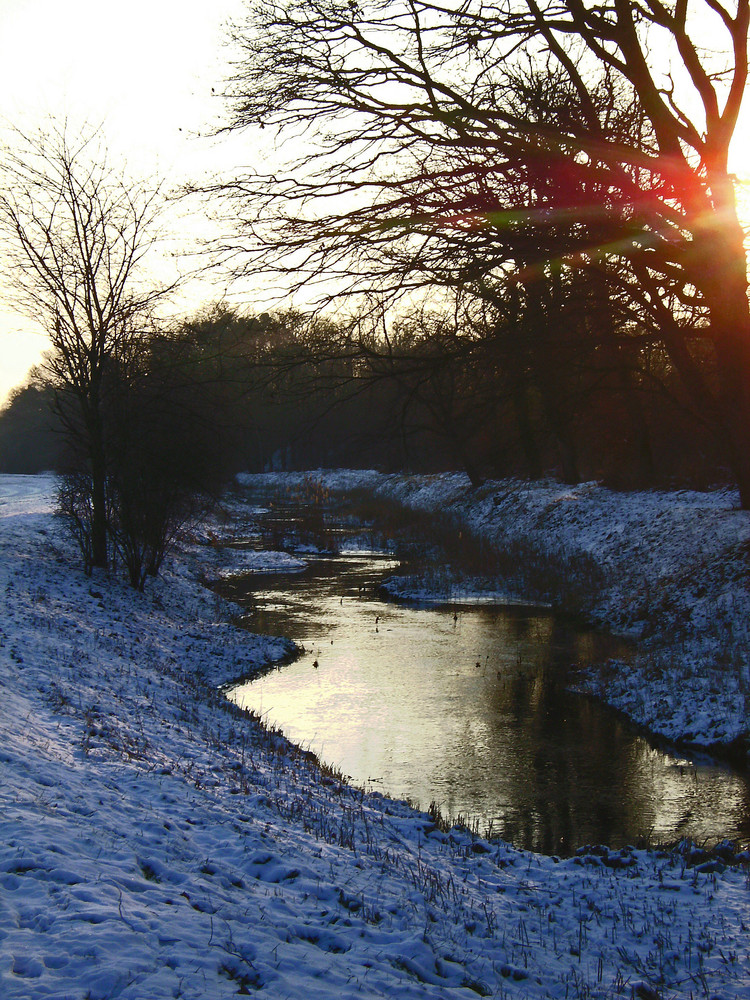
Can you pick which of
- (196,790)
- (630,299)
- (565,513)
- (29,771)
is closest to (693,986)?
(196,790)

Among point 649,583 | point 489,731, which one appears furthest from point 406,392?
point 649,583

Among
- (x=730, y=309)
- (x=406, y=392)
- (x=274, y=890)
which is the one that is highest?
(x=730, y=309)

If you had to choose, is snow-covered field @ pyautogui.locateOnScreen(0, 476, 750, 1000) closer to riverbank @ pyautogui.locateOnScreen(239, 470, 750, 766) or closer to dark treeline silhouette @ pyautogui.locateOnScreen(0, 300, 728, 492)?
dark treeline silhouette @ pyautogui.locateOnScreen(0, 300, 728, 492)

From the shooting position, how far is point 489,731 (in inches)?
461

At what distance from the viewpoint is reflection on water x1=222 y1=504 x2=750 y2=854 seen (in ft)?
29.3

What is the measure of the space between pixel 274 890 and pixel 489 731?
6.67 meters

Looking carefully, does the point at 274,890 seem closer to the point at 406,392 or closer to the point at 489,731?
the point at 406,392

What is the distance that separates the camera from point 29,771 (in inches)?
257

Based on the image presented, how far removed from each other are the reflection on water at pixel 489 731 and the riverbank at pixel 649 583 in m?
0.79

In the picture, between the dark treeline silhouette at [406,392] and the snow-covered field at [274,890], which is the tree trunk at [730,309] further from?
the snow-covered field at [274,890]

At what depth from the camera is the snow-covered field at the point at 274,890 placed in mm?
4281

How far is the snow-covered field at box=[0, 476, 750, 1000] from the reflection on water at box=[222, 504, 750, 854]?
3.91ft

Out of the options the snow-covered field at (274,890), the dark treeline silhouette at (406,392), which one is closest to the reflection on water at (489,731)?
the snow-covered field at (274,890)

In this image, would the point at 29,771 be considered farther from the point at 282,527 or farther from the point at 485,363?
the point at 282,527
